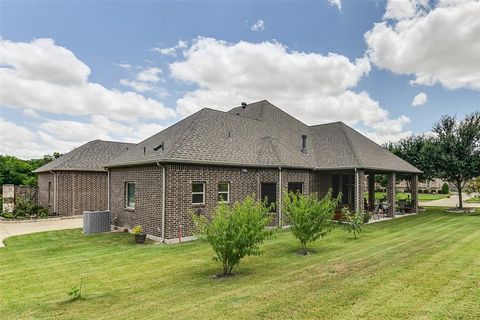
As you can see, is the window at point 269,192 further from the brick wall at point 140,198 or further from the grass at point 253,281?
the brick wall at point 140,198

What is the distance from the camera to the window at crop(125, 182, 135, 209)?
15.2 m

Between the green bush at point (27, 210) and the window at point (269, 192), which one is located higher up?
the window at point (269, 192)

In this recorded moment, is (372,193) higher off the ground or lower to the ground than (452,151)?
lower

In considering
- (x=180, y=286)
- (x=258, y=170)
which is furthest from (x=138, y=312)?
(x=258, y=170)

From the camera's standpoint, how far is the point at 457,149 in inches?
920

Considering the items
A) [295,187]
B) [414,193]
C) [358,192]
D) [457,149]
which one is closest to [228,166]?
[295,187]

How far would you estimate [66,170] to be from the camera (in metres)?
21.1

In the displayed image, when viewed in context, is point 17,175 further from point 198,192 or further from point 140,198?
point 198,192

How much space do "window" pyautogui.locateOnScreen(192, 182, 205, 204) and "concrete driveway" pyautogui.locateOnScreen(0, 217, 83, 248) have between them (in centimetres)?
863

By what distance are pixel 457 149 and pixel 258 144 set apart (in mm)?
16844

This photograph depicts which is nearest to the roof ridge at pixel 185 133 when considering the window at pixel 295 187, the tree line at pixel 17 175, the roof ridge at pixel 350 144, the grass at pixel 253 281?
the grass at pixel 253 281

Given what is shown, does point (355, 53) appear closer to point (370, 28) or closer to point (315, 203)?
point (370, 28)

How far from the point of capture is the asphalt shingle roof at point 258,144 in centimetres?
1399

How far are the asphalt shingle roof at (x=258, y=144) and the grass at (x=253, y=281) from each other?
4.16 m
